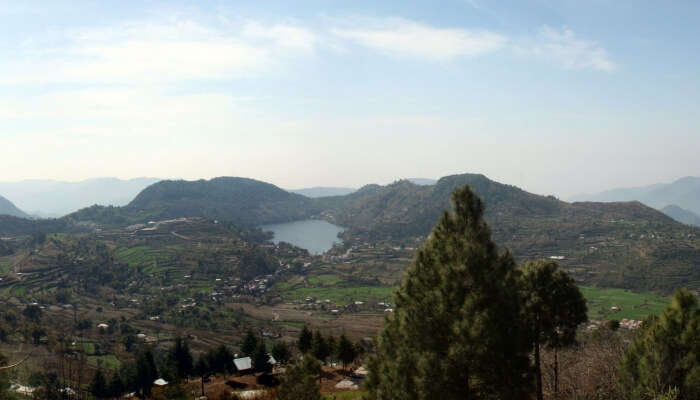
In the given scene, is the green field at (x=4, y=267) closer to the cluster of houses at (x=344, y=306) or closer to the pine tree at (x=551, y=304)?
the cluster of houses at (x=344, y=306)

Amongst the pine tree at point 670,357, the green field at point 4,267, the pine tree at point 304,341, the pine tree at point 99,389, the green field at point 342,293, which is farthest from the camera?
the green field at point 4,267

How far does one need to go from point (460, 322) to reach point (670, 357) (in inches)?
320

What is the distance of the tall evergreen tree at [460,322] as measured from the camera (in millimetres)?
A: 9656

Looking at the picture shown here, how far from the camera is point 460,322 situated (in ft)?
31.9

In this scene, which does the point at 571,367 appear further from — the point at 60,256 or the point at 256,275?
the point at 60,256

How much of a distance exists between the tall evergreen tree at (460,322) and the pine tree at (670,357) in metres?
5.85

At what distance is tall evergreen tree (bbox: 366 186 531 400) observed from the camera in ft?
31.7

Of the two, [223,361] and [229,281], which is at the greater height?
[223,361]

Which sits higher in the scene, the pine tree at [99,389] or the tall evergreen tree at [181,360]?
the tall evergreen tree at [181,360]

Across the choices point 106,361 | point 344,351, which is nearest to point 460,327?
point 344,351

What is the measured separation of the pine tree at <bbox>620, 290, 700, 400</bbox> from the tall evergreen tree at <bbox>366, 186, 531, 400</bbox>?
5847 millimetres

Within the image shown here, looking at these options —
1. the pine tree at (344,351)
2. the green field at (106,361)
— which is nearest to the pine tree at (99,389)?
the green field at (106,361)

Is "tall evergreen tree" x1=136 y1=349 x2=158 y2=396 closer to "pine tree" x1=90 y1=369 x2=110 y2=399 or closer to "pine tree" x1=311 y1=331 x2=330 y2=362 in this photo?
"pine tree" x1=90 y1=369 x2=110 y2=399

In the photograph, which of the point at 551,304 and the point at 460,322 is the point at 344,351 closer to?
the point at 551,304
